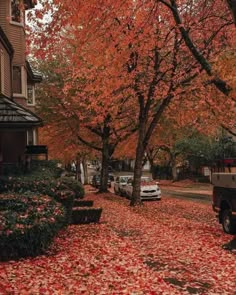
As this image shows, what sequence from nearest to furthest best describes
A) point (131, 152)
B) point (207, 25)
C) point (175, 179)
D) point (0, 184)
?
point (0, 184)
point (207, 25)
point (131, 152)
point (175, 179)

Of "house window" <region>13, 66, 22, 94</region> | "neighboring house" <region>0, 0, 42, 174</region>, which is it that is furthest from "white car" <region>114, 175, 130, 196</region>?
"house window" <region>13, 66, 22, 94</region>

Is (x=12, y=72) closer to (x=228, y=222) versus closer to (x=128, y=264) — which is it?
(x=228, y=222)

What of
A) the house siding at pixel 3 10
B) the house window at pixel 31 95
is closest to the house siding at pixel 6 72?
the house siding at pixel 3 10

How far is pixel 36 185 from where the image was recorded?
41.6 feet

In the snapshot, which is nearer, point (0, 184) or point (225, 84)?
point (225, 84)

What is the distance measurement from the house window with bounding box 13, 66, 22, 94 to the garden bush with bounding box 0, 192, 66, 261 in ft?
42.9

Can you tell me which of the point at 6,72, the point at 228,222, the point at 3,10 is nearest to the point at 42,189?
the point at 228,222

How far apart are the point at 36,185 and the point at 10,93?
29.6 ft

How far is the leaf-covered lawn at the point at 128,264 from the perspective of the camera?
7059 millimetres

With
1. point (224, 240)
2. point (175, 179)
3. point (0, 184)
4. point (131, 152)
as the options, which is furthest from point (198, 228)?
point (175, 179)

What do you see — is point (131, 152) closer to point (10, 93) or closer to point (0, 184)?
point (10, 93)

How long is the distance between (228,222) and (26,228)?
7.84 metres

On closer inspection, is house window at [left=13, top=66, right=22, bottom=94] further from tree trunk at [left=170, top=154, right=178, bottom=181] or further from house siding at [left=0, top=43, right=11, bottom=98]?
tree trunk at [left=170, top=154, right=178, bottom=181]

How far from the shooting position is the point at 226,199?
1369 cm
